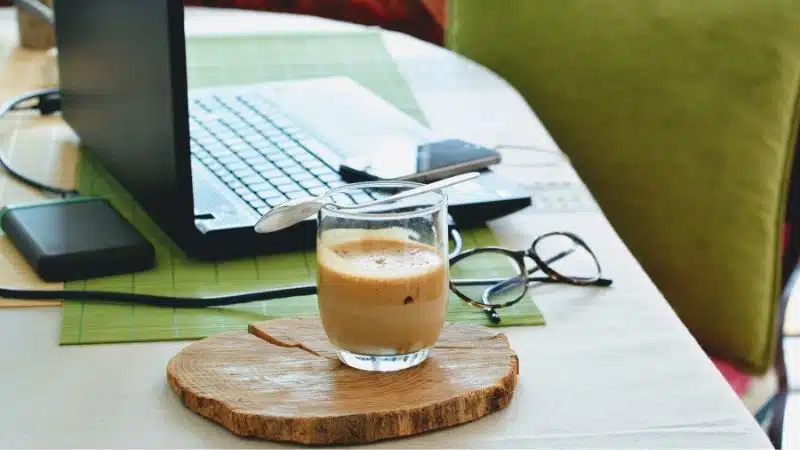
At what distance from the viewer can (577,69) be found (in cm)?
137

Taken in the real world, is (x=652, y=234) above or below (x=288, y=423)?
below

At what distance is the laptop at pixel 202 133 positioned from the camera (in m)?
0.82

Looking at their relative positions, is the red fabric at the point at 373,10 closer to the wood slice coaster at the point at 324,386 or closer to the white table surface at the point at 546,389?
the white table surface at the point at 546,389

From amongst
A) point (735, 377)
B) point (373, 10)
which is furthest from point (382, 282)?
point (373, 10)

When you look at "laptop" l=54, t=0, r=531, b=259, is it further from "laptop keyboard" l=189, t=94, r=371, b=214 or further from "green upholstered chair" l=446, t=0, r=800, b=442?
"green upholstered chair" l=446, t=0, r=800, b=442

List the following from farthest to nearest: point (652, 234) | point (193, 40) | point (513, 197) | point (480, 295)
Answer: point (193, 40)
point (652, 234)
point (513, 197)
point (480, 295)

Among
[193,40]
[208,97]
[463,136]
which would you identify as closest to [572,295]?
[463,136]

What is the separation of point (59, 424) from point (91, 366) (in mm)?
Result: 68

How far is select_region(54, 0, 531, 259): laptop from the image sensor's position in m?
0.82

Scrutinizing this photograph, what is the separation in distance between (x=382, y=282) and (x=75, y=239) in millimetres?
300

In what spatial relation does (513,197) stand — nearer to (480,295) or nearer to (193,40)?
(480,295)

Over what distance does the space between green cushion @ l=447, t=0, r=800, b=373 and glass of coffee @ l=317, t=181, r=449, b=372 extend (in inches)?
25.0

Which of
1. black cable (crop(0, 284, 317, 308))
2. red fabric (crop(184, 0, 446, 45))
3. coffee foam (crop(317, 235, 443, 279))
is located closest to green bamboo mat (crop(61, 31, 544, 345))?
black cable (crop(0, 284, 317, 308))

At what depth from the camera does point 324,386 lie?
64 cm
